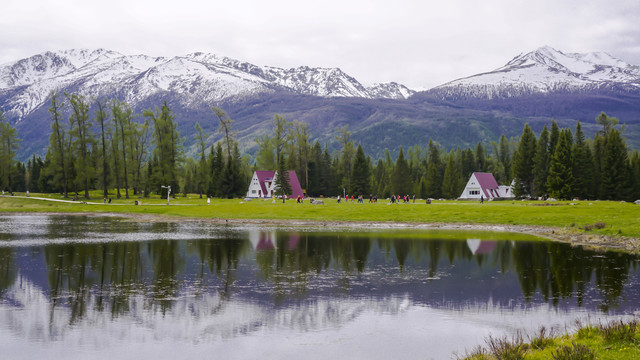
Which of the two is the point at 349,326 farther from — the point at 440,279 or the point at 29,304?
the point at 29,304

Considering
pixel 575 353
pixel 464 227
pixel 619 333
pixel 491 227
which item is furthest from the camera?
pixel 464 227

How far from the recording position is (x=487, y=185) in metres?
135

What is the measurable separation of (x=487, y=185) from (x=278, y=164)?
2306 inches

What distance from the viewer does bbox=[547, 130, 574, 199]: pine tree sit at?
9456cm

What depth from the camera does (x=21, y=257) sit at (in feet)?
112

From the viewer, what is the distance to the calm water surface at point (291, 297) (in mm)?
15984

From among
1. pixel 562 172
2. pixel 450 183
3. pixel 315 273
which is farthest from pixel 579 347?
pixel 450 183

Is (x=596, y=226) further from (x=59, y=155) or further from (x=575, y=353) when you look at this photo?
(x=59, y=155)

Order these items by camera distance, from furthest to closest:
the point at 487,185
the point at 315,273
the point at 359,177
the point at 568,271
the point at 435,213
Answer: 1. the point at 487,185
2. the point at 359,177
3. the point at 435,213
4. the point at 568,271
5. the point at 315,273

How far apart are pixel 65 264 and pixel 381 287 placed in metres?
19.8

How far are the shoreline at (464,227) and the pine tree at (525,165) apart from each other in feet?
188

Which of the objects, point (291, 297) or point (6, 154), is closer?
point (291, 297)

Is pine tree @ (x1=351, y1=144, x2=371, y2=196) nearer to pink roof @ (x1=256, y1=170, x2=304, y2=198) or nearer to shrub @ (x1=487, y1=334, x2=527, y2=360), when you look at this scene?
pink roof @ (x1=256, y1=170, x2=304, y2=198)

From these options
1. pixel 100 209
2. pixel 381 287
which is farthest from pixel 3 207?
pixel 381 287
